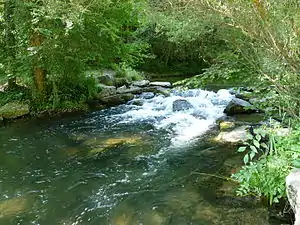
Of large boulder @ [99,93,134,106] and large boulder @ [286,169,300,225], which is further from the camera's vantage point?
large boulder @ [99,93,134,106]

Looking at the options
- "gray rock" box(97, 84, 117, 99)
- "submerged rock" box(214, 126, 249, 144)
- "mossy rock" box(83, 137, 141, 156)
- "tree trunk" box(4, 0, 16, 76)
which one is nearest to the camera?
"submerged rock" box(214, 126, 249, 144)

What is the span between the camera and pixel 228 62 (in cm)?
601

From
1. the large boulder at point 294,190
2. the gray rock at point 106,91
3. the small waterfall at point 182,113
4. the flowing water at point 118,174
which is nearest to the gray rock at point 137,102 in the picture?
the small waterfall at point 182,113

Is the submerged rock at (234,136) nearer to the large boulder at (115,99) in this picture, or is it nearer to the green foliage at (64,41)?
the green foliage at (64,41)

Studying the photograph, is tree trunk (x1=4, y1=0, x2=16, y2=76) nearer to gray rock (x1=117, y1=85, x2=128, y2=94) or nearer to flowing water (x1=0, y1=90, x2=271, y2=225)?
flowing water (x1=0, y1=90, x2=271, y2=225)

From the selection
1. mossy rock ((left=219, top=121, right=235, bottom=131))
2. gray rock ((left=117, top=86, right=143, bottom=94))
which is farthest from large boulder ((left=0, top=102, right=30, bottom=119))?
mossy rock ((left=219, top=121, right=235, bottom=131))

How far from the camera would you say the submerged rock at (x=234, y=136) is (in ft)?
23.6

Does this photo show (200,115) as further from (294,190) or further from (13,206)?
(294,190)

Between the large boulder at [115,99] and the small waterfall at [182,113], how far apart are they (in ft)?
1.31

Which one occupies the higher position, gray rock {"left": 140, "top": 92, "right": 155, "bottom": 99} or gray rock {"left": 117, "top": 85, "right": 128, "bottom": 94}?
gray rock {"left": 117, "top": 85, "right": 128, "bottom": 94}

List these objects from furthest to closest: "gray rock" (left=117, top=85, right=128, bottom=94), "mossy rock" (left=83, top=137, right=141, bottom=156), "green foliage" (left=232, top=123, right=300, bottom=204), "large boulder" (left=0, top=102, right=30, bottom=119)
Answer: "gray rock" (left=117, top=85, right=128, bottom=94), "large boulder" (left=0, top=102, right=30, bottom=119), "mossy rock" (left=83, top=137, right=141, bottom=156), "green foliage" (left=232, top=123, right=300, bottom=204)

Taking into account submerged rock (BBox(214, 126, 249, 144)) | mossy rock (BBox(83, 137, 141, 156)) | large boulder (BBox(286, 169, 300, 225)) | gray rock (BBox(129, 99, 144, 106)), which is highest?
large boulder (BBox(286, 169, 300, 225))

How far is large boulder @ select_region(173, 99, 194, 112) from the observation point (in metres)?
11.2

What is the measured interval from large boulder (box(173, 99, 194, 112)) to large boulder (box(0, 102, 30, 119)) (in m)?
4.81
